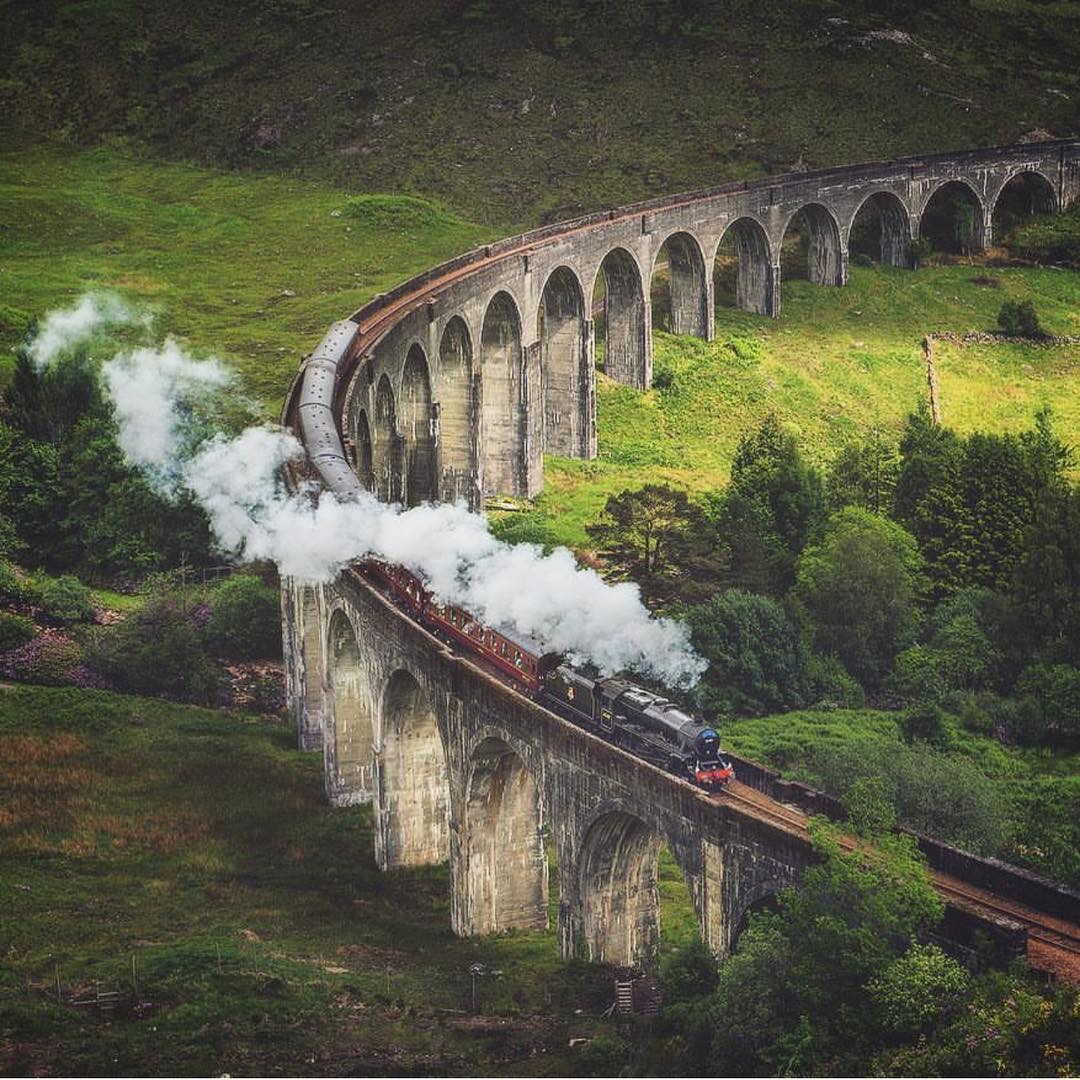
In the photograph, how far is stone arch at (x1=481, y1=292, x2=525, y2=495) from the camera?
103 m

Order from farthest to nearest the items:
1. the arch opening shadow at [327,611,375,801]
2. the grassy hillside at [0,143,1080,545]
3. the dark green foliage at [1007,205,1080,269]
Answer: the dark green foliage at [1007,205,1080,269] → the grassy hillside at [0,143,1080,545] → the arch opening shadow at [327,611,375,801]

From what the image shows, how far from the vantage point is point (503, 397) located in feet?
340

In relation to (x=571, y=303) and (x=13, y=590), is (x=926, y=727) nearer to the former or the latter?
(x=13, y=590)

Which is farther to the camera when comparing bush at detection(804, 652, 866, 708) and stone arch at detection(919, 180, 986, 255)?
stone arch at detection(919, 180, 986, 255)

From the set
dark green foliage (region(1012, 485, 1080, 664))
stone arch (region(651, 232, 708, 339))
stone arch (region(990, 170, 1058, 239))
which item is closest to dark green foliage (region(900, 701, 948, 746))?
dark green foliage (region(1012, 485, 1080, 664))

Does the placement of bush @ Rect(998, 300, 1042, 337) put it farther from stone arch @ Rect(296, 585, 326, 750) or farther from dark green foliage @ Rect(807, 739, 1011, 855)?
dark green foliage @ Rect(807, 739, 1011, 855)

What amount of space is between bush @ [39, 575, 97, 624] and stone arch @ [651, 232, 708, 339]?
163ft

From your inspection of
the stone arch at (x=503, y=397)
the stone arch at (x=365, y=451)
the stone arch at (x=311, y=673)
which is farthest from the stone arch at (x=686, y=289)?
the stone arch at (x=311, y=673)

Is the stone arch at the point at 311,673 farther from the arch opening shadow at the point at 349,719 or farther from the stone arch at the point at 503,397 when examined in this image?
the stone arch at the point at 503,397

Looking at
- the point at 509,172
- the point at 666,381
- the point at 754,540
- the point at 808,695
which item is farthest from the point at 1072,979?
the point at 509,172

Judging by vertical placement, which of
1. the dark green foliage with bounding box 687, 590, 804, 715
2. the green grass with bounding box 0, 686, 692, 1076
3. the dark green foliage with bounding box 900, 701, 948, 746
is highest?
the dark green foliage with bounding box 687, 590, 804, 715

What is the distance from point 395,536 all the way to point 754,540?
24118 mm

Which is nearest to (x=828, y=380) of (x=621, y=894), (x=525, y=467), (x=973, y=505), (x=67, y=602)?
(x=525, y=467)

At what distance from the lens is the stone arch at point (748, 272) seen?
131 meters
